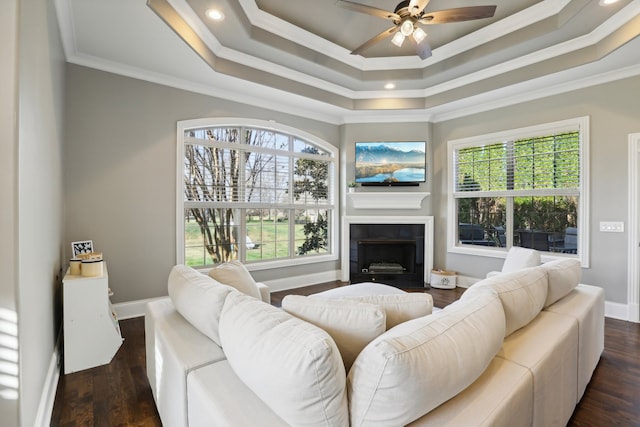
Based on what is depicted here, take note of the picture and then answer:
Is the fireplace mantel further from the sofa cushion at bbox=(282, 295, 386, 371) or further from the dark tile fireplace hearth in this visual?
the sofa cushion at bbox=(282, 295, 386, 371)

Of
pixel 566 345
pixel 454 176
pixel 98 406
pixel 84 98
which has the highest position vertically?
pixel 84 98

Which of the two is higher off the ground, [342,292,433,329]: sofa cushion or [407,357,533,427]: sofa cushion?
[342,292,433,329]: sofa cushion

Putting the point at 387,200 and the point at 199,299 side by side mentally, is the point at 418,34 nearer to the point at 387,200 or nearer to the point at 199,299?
the point at 387,200

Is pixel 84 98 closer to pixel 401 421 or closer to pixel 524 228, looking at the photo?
pixel 401 421

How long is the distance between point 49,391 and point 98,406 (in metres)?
0.30

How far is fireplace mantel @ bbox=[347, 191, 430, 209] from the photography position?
5.00 meters

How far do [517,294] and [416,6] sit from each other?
2331mm

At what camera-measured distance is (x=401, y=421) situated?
89 centimetres

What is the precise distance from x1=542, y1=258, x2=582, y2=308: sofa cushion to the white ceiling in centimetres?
237

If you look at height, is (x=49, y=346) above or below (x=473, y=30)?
below

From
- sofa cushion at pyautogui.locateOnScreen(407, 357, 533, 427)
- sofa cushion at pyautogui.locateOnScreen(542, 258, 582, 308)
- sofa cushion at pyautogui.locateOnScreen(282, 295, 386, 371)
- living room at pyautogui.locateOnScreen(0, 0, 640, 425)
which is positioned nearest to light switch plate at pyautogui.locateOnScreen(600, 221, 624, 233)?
living room at pyautogui.locateOnScreen(0, 0, 640, 425)

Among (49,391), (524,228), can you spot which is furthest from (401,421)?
(524,228)

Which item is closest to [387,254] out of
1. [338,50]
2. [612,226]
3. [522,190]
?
[522,190]

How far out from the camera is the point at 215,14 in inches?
114
